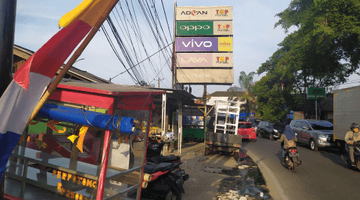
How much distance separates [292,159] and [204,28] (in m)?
18.3

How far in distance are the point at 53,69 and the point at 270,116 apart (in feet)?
98.2

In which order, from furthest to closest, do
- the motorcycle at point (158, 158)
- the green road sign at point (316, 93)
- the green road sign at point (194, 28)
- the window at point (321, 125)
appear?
1. the green road sign at point (194, 28)
2. the green road sign at point (316, 93)
3. the window at point (321, 125)
4. the motorcycle at point (158, 158)

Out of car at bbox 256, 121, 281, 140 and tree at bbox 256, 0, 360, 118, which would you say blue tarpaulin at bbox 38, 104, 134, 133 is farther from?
car at bbox 256, 121, 281, 140

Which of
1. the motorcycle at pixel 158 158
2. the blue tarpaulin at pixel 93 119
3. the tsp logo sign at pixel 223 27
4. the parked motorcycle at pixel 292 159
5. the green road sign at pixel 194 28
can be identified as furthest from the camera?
the tsp logo sign at pixel 223 27

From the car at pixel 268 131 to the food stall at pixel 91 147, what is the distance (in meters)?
17.6

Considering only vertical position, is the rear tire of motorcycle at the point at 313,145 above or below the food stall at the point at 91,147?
below

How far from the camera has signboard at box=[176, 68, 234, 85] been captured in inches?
915

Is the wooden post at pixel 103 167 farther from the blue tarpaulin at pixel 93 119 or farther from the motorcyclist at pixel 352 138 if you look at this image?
the motorcyclist at pixel 352 138

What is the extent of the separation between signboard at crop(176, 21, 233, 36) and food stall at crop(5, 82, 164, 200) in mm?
20991

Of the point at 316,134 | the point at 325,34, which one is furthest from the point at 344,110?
the point at 325,34

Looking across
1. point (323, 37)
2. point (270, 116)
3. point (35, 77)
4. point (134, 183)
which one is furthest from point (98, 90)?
point (270, 116)

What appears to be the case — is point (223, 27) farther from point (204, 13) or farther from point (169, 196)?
point (169, 196)

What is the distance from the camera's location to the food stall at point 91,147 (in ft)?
9.68

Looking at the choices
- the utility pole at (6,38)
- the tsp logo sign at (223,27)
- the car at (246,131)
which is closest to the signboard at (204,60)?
the tsp logo sign at (223,27)
